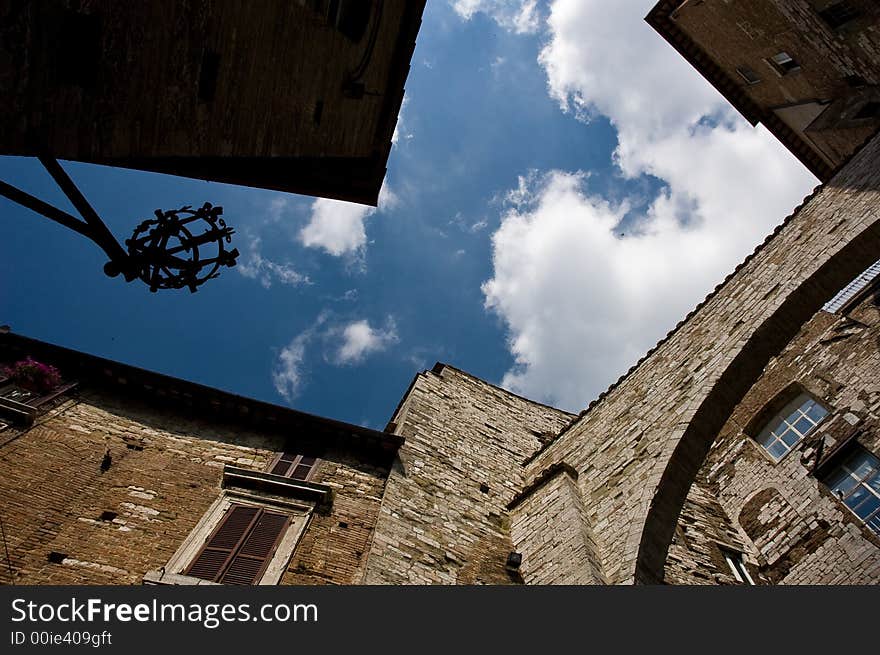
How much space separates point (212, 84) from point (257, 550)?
5922 millimetres

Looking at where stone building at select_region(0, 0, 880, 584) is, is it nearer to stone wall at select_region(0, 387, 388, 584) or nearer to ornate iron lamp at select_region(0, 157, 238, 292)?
stone wall at select_region(0, 387, 388, 584)

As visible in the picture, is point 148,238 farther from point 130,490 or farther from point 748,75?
point 748,75

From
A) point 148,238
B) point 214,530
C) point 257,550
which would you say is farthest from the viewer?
point 214,530

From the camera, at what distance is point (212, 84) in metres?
4.54

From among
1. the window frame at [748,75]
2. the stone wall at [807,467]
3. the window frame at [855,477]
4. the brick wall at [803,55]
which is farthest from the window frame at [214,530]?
the window frame at [748,75]

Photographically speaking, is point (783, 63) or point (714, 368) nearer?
point (714, 368)

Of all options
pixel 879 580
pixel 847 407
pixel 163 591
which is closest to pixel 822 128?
pixel 847 407

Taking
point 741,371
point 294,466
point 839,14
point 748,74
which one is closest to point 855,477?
point 741,371

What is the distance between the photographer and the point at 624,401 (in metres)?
10.2

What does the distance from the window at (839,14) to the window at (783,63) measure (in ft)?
5.00

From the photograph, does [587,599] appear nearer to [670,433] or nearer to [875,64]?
[670,433]

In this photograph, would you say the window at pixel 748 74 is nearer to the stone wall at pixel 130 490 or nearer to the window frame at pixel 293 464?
the stone wall at pixel 130 490

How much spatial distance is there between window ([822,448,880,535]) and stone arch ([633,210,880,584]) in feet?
18.3

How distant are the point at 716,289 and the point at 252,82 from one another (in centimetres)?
863
